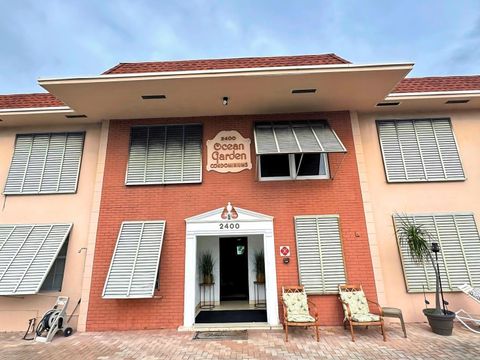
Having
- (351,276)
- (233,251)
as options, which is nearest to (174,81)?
(233,251)

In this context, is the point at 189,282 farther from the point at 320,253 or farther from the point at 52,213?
the point at 52,213

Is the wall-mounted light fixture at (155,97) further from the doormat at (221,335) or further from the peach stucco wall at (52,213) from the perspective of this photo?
the doormat at (221,335)

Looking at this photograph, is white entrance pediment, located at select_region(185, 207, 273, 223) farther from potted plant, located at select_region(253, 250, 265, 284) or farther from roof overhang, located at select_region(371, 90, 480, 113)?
roof overhang, located at select_region(371, 90, 480, 113)

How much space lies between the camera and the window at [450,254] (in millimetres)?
6984

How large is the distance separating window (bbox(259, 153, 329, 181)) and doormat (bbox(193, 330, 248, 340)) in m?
4.06

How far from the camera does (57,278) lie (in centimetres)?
748

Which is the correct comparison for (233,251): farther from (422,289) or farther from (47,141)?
(47,141)

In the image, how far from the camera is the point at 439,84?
328 inches

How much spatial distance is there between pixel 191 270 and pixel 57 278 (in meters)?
3.90

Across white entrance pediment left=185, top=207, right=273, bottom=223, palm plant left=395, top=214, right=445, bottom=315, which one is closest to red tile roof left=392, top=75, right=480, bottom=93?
palm plant left=395, top=214, right=445, bottom=315

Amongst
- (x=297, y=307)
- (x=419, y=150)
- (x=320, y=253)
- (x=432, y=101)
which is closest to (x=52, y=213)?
(x=297, y=307)

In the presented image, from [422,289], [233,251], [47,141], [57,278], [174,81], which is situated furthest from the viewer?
[233,251]

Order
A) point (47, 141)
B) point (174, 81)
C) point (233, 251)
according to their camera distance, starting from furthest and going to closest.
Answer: point (233, 251)
point (47, 141)
point (174, 81)

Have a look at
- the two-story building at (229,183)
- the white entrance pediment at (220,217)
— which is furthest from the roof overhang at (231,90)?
the white entrance pediment at (220,217)
